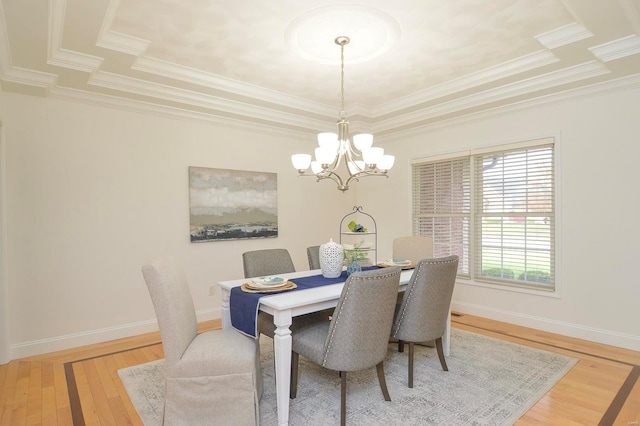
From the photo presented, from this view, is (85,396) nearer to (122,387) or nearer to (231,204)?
(122,387)

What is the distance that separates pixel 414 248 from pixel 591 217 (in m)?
1.69

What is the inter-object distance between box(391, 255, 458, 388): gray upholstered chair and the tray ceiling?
69.3 inches

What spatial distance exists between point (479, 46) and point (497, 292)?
269 centimetres

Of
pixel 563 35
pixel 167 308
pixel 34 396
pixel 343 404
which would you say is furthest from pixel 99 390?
pixel 563 35

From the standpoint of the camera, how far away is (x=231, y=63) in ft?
10.7

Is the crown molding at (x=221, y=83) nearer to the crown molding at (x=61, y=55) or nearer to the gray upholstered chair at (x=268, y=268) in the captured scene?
the crown molding at (x=61, y=55)

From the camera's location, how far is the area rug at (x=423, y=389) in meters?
2.22

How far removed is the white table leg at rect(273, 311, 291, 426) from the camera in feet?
6.88

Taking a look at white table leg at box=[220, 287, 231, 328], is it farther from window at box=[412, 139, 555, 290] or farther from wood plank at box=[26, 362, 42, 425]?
window at box=[412, 139, 555, 290]

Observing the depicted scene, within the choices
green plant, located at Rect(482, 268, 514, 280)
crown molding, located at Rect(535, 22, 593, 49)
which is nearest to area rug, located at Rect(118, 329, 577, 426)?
green plant, located at Rect(482, 268, 514, 280)

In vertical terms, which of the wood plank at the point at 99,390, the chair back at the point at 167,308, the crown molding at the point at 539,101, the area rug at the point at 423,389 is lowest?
the area rug at the point at 423,389

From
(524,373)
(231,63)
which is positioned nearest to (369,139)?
(231,63)

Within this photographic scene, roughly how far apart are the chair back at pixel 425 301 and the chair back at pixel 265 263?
122cm

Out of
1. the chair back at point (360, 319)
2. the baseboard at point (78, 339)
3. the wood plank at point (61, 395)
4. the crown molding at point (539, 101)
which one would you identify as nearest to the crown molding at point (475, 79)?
the crown molding at point (539, 101)
